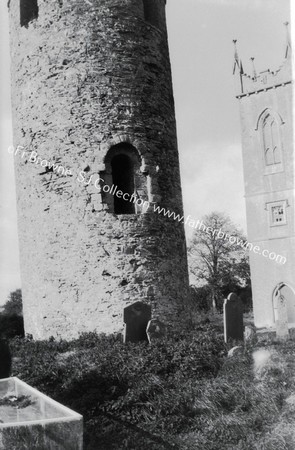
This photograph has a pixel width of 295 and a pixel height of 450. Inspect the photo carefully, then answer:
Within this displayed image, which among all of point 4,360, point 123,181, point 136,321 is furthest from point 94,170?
point 4,360

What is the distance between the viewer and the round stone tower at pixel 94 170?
11.0 metres

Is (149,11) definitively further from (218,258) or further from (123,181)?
(218,258)

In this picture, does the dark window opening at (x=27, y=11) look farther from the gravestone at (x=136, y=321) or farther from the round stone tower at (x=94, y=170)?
the gravestone at (x=136, y=321)

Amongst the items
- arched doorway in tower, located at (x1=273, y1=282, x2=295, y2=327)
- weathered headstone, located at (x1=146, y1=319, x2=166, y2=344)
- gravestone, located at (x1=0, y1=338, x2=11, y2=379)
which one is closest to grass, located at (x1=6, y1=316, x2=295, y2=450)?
weathered headstone, located at (x1=146, y1=319, x2=166, y2=344)

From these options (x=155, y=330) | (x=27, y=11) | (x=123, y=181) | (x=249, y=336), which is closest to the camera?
(x=155, y=330)

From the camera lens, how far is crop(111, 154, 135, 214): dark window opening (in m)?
11.8

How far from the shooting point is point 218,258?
42875 millimetres

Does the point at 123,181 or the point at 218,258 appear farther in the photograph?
the point at 218,258

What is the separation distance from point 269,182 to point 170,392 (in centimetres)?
2043

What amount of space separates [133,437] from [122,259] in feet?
15.3

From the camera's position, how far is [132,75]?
11.6m

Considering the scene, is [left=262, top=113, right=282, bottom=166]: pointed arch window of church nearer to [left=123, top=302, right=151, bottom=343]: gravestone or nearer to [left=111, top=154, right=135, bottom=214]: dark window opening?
[left=111, top=154, right=135, bottom=214]: dark window opening

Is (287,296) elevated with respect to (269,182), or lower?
lower

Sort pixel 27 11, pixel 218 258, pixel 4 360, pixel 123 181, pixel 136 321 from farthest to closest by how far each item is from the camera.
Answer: pixel 218 258, pixel 27 11, pixel 123 181, pixel 136 321, pixel 4 360
